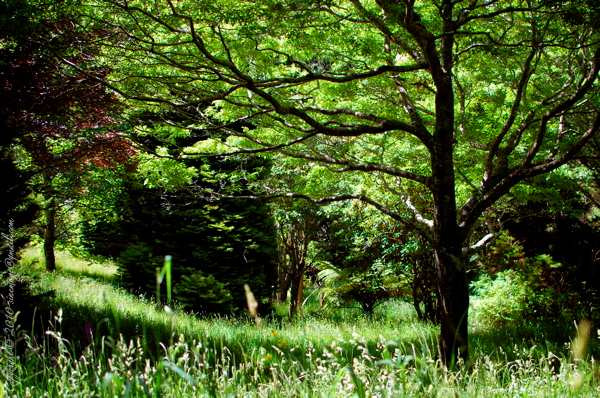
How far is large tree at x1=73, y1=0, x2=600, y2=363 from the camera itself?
4.06m

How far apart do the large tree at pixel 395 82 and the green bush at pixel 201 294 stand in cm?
378

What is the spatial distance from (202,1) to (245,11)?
17.0 inches

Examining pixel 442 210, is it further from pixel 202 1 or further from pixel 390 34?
pixel 202 1

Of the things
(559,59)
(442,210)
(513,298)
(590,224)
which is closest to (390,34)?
(442,210)

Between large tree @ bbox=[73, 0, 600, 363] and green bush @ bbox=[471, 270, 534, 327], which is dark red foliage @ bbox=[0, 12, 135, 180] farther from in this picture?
green bush @ bbox=[471, 270, 534, 327]

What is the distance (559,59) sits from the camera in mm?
6965

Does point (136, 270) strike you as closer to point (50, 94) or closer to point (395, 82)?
point (50, 94)

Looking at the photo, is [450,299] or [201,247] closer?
[450,299]

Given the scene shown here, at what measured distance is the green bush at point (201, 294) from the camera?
31.7ft

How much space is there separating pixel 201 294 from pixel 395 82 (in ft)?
20.7

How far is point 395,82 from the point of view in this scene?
566cm

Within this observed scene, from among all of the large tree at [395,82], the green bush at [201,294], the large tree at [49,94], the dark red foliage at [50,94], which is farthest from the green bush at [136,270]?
the large tree at [395,82]

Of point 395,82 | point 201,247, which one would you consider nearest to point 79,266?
point 201,247

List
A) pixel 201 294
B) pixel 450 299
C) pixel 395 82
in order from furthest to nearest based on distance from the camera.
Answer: pixel 201 294 < pixel 395 82 < pixel 450 299
